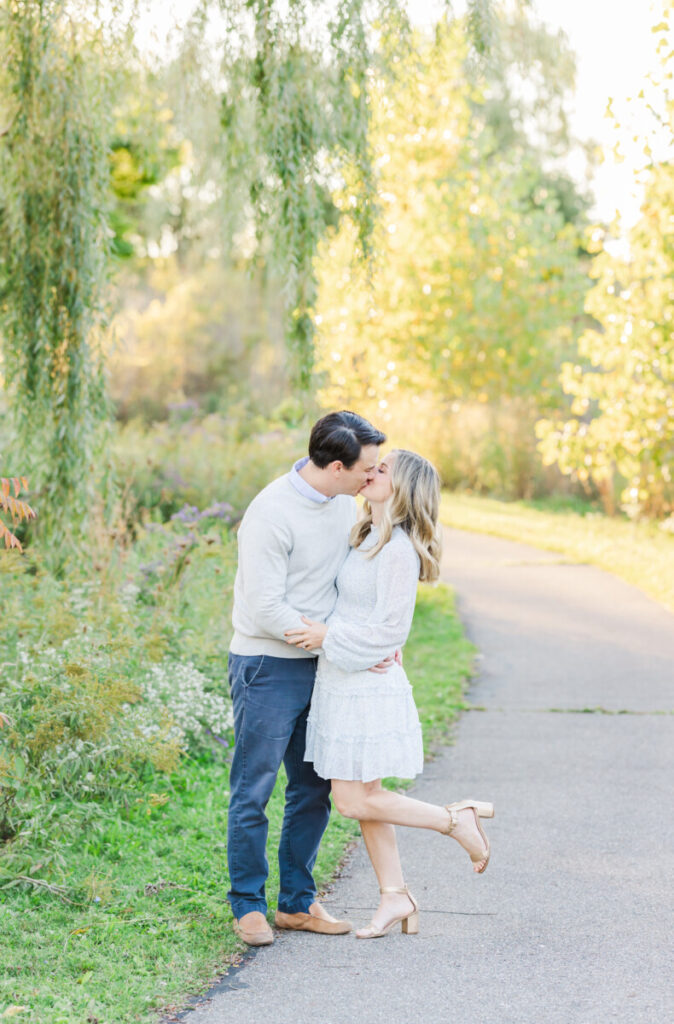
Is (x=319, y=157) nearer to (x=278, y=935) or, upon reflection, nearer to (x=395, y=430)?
(x=278, y=935)

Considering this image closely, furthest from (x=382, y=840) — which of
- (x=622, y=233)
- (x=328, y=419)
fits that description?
(x=622, y=233)

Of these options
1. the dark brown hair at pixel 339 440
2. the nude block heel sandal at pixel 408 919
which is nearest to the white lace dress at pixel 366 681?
the dark brown hair at pixel 339 440

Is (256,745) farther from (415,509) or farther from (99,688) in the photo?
Result: (99,688)

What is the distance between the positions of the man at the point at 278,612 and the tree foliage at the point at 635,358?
34.3 ft

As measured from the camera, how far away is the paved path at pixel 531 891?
3680 millimetres

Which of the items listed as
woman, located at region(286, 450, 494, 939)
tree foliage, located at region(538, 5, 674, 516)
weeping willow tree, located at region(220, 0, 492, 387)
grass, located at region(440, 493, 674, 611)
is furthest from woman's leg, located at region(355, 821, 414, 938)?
tree foliage, located at region(538, 5, 674, 516)

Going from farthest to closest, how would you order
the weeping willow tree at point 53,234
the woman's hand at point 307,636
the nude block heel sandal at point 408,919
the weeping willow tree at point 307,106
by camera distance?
the weeping willow tree at point 53,234 → the weeping willow tree at point 307,106 → the nude block heel sandal at point 408,919 → the woman's hand at point 307,636

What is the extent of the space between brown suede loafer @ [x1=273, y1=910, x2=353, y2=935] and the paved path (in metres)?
0.05

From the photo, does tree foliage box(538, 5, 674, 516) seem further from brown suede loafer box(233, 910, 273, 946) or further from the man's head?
brown suede loafer box(233, 910, 273, 946)

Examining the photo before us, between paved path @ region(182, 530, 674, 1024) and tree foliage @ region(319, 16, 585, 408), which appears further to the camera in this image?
tree foliage @ region(319, 16, 585, 408)

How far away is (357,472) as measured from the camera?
4168 mm

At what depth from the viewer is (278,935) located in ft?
14.1

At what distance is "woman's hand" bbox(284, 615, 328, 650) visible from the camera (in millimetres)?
4051

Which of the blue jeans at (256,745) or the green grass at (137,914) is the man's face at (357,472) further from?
the green grass at (137,914)
